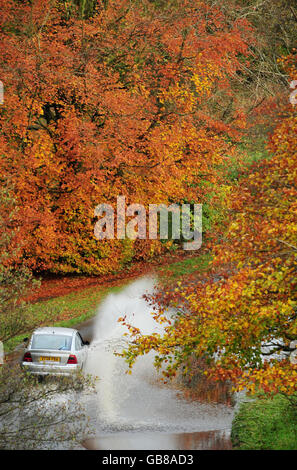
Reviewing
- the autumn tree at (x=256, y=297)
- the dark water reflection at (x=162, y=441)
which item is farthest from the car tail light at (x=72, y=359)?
the autumn tree at (x=256, y=297)

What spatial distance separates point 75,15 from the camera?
92.8ft

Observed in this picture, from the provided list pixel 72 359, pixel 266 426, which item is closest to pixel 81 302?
pixel 72 359

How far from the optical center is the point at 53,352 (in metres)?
16.0

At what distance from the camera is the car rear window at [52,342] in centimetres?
1609

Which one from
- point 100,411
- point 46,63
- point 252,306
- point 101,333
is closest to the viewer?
point 252,306

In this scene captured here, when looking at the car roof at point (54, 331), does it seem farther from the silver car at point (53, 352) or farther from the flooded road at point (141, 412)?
the flooded road at point (141, 412)

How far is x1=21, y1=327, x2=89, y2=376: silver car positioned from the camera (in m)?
15.6

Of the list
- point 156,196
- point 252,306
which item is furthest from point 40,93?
point 252,306

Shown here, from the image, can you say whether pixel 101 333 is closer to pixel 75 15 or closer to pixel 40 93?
pixel 40 93

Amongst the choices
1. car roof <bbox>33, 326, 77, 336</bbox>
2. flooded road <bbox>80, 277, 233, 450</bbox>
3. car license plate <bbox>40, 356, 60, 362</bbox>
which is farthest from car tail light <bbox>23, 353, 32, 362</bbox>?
flooded road <bbox>80, 277, 233, 450</bbox>

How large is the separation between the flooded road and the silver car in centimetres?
115

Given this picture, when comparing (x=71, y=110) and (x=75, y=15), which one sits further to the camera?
(x=75, y=15)

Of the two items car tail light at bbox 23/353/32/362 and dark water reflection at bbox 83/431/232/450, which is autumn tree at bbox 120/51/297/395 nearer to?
dark water reflection at bbox 83/431/232/450
